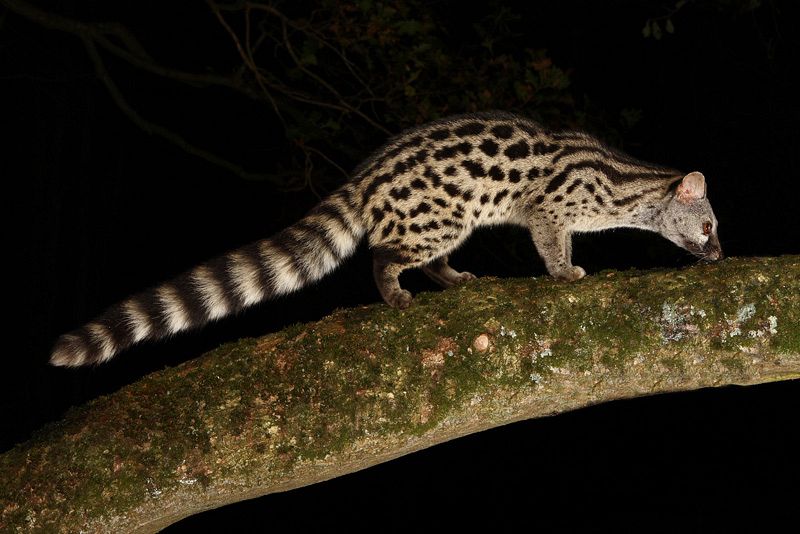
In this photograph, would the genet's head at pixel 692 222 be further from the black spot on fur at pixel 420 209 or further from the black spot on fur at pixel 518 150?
the black spot on fur at pixel 420 209

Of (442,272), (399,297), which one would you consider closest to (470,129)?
(442,272)

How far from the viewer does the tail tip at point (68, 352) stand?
10.6 feet

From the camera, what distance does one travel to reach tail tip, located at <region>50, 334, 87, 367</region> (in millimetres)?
3227

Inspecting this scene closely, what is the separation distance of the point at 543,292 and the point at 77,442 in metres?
1.63

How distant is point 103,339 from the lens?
3291 millimetres

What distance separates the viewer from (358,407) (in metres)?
2.96

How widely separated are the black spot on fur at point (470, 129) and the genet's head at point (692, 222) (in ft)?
3.41

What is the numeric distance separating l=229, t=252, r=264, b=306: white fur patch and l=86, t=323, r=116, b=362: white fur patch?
660 millimetres

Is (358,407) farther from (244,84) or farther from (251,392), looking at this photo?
(244,84)

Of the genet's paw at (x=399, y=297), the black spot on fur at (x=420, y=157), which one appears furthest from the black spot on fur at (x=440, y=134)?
the genet's paw at (x=399, y=297)

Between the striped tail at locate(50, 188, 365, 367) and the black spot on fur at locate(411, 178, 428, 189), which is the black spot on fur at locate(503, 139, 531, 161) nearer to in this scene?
the black spot on fur at locate(411, 178, 428, 189)

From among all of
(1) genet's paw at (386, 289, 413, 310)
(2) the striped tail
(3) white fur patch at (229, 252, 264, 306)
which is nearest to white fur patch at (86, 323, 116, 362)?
(2) the striped tail

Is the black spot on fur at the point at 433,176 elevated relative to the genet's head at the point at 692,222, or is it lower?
elevated

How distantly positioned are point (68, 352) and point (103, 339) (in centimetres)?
13
